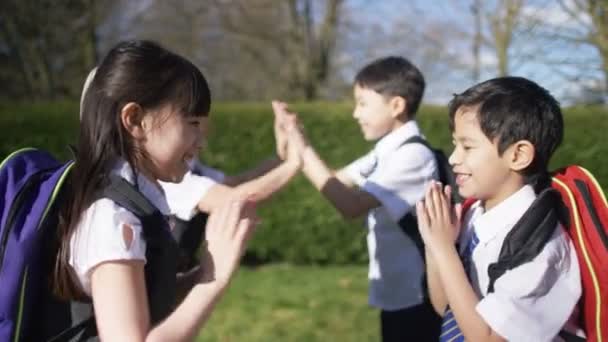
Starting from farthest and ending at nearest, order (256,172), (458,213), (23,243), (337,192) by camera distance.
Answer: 1. (256,172)
2. (337,192)
3. (458,213)
4. (23,243)

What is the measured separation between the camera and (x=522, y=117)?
2.01 meters

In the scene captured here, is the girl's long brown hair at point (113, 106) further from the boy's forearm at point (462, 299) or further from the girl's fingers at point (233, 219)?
the boy's forearm at point (462, 299)

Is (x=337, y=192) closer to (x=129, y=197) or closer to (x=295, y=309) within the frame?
(x=129, y=197)

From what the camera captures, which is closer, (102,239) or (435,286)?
(102,239)

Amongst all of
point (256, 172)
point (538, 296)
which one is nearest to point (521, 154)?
point (538, 296)

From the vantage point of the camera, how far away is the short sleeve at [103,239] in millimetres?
1617

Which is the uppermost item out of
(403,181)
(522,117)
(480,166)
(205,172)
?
(522,117)

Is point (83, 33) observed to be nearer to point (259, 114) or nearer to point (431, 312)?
point (259, 114)

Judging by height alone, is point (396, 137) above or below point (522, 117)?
below

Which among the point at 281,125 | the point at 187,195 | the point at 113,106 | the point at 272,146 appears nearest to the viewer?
the point at 113,106

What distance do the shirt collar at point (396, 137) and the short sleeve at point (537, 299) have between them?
51.9 inches

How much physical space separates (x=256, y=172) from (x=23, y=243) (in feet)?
6.39

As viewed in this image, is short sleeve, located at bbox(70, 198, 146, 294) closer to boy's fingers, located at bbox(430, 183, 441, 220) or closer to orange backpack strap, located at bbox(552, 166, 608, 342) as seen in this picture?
boy's fingers, located at bbox(430, 183, 441, 220)

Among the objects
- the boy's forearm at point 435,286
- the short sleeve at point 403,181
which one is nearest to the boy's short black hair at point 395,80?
the short sleeve at point 403,181
